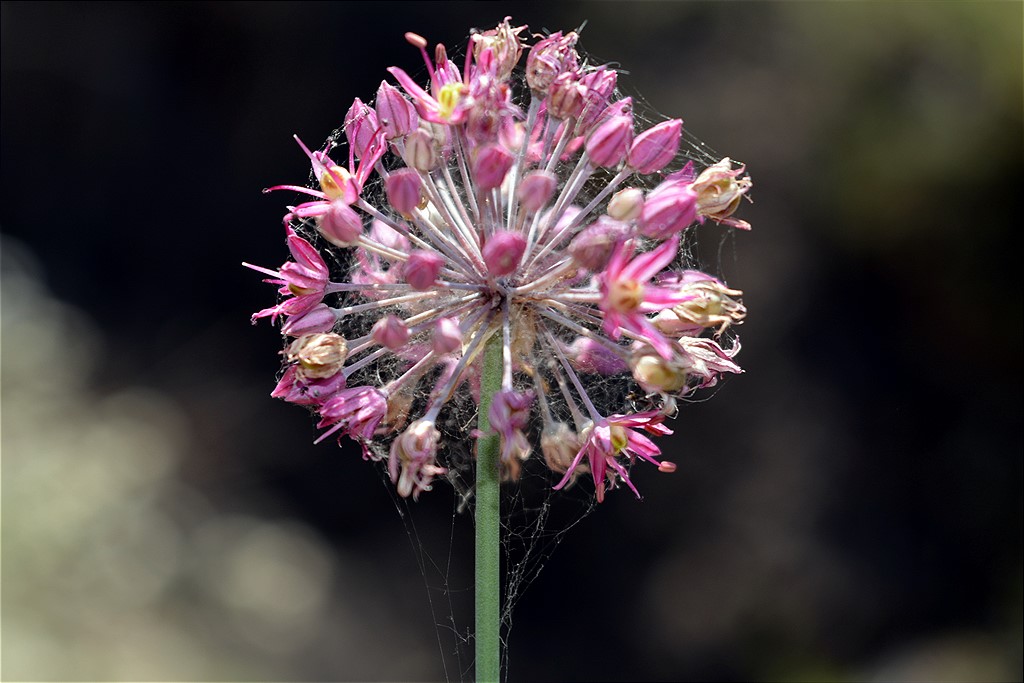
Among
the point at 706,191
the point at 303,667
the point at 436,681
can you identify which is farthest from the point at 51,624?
the point at 706,191

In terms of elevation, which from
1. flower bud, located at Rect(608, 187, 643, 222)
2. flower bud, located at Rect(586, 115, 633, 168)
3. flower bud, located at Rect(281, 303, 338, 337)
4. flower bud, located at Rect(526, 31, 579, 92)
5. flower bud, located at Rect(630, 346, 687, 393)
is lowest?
flower bud, located at Rect(630, 346, 687, 393)

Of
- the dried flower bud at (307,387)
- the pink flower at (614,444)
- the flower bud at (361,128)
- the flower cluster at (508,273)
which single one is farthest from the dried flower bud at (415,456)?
the flower bud at (361,128)

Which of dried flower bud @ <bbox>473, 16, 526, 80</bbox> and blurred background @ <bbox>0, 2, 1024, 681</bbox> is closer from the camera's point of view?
dried flower bud @ <bbox>473, 16, 526, 80</bbox>

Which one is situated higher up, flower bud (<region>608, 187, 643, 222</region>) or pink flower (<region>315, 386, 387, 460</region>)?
flower bud (<region>608, 187, 643, 222</region>)

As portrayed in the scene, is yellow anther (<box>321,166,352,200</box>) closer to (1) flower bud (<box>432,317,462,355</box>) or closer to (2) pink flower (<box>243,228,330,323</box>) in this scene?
(2) pink flower (<box>243,228,330,323</box>)

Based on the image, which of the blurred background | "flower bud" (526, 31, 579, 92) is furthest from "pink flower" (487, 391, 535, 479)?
the blurred background

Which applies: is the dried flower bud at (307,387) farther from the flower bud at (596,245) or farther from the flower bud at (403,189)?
the flower bud at (596,245)

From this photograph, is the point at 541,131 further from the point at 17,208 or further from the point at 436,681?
the point at 17,208
